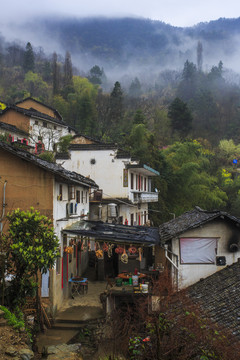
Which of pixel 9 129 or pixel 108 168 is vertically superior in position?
pixel 9 129

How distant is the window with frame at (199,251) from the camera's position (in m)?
13.6

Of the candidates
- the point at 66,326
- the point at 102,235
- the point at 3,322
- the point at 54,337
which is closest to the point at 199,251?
the point at 102,235

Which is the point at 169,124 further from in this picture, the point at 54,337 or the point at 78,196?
the point at 54,337

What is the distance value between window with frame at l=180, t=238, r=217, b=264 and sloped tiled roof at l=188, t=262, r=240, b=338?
0.73 meters

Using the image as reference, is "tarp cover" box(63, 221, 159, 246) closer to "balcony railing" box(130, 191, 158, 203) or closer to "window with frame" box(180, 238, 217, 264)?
"window with frame" box(180, 238, 217, 264)

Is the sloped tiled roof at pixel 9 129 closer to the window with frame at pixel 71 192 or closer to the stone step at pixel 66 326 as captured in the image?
the window with frame at pixel 71 192

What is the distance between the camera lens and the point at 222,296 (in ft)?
35.1

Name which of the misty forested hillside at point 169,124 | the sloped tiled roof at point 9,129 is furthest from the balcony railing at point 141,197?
the sloped tiled roof at point 9,129

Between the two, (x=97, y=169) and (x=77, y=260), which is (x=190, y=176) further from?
(x=77, y=260)

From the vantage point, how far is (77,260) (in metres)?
20.6

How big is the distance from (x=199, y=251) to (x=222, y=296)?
302 cm

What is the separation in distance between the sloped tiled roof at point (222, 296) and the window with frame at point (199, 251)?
28.6 inches

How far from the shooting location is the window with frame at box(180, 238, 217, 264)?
13.6m

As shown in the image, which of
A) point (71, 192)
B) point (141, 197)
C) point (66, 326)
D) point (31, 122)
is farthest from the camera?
point (31, 122)
